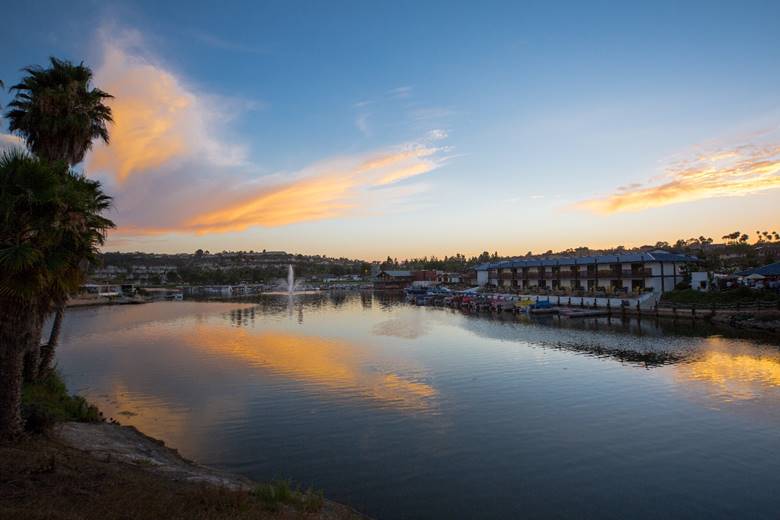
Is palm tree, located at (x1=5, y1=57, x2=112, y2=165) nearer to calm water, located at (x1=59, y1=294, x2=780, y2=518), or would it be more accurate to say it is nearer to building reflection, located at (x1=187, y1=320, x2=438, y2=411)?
calm water, located at (x1=59, y1=294, x2=780, y2=518)

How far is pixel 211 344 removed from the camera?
167 feet

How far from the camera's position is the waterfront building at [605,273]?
86.8 m

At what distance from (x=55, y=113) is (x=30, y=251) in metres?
13.3

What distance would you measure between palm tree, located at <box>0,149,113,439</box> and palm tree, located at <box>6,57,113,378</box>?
9593mm

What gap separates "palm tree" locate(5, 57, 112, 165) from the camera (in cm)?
2148

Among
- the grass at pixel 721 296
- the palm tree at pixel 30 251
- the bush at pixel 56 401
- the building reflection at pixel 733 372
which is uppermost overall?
the palm tree at pixel 30 251

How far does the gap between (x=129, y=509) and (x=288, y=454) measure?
9982mm

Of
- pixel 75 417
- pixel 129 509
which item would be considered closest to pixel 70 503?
pixel 129 509

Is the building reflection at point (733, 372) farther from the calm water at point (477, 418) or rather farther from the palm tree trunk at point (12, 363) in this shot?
the palm tree trunk at point (12, 363)

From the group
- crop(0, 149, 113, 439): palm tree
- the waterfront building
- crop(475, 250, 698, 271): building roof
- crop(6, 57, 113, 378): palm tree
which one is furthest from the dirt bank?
crop(475, 250, 698, 271): building roof

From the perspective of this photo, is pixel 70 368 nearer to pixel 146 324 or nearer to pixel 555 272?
pixel 146 324

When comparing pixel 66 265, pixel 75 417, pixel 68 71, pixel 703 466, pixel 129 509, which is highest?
pixel 68 71

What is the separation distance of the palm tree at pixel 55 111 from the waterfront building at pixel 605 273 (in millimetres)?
86454

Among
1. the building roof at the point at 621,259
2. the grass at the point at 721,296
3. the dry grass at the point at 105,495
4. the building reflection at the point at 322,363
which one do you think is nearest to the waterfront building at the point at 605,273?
the building roof at the point at 621,259
